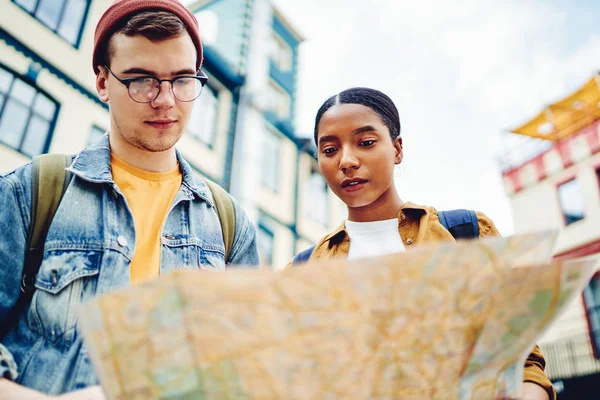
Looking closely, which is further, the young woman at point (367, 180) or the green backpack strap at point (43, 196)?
the young woman at point (367, 180)

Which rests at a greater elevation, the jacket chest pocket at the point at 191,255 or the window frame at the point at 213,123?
the window frame at the point at 213,123

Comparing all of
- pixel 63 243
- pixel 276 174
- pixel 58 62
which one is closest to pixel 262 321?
pixel 63 243

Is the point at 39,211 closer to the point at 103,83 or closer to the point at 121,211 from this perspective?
the point at 121,211

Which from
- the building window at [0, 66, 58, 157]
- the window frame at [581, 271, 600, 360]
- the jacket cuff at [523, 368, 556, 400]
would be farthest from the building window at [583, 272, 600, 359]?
the building window at [0, 66, 58, 157]

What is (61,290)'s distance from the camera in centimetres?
131

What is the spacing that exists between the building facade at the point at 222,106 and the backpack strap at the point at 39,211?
7.45 m

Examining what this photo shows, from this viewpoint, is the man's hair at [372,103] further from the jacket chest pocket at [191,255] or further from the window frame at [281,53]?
the window frame at [281,53]

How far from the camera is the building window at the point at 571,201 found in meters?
13.5

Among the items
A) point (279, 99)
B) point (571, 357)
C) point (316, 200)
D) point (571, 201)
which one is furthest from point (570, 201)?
point (279, 99)

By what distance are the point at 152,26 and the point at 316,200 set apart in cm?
1595

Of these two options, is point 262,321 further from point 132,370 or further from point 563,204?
point 563,204

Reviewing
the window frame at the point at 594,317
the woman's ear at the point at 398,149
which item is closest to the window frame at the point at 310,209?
the window frame at the point at 594,317

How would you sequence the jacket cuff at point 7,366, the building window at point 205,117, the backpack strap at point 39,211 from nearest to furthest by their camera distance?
the jacket cuff at point 7,366 < the backpack strap at point 39,211 < the building window at point 205,117

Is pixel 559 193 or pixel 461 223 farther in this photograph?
pixel 559 193
